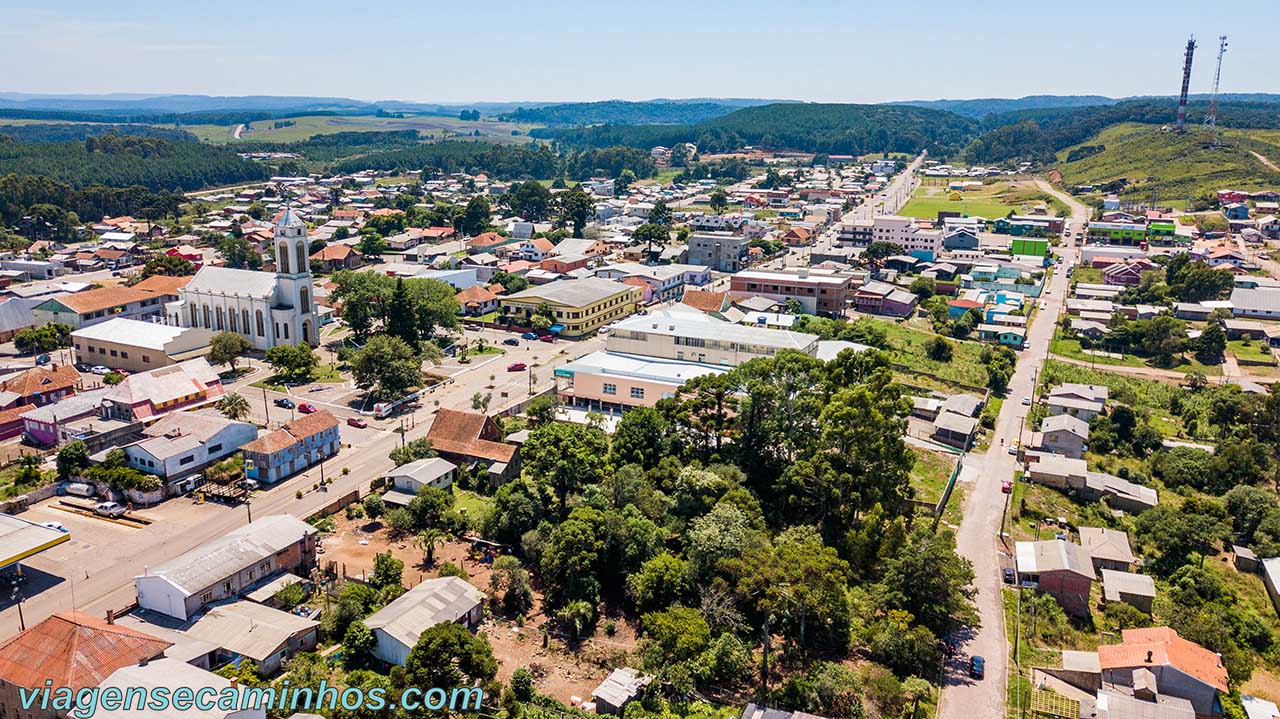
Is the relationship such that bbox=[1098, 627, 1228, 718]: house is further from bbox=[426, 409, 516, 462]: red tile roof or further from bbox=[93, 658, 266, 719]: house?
bbox=[93, 658, 266, 719]: house

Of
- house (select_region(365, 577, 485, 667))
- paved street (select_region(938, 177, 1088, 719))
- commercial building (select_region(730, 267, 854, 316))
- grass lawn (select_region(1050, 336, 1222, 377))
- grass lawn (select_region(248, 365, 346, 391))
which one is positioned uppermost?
commercial building (select_region(730, 267, 854, 316))

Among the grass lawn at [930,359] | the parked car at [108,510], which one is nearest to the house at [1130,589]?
the grass lawn at [930,359]

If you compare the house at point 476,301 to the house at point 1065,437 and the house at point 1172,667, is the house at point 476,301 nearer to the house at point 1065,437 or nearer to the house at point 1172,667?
the house at point 1065,437

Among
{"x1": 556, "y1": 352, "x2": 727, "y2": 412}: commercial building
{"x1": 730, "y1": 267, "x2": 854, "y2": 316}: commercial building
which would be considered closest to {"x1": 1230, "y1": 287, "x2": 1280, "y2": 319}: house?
{"x1": 730, "y1": 267, "x2": 854, "y2": 316}: commercial building

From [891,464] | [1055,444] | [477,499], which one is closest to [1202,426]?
[1055,444]

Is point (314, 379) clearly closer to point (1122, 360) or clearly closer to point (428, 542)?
point (428, 542)

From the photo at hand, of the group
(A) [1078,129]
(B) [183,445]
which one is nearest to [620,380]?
(B) [183,445]
